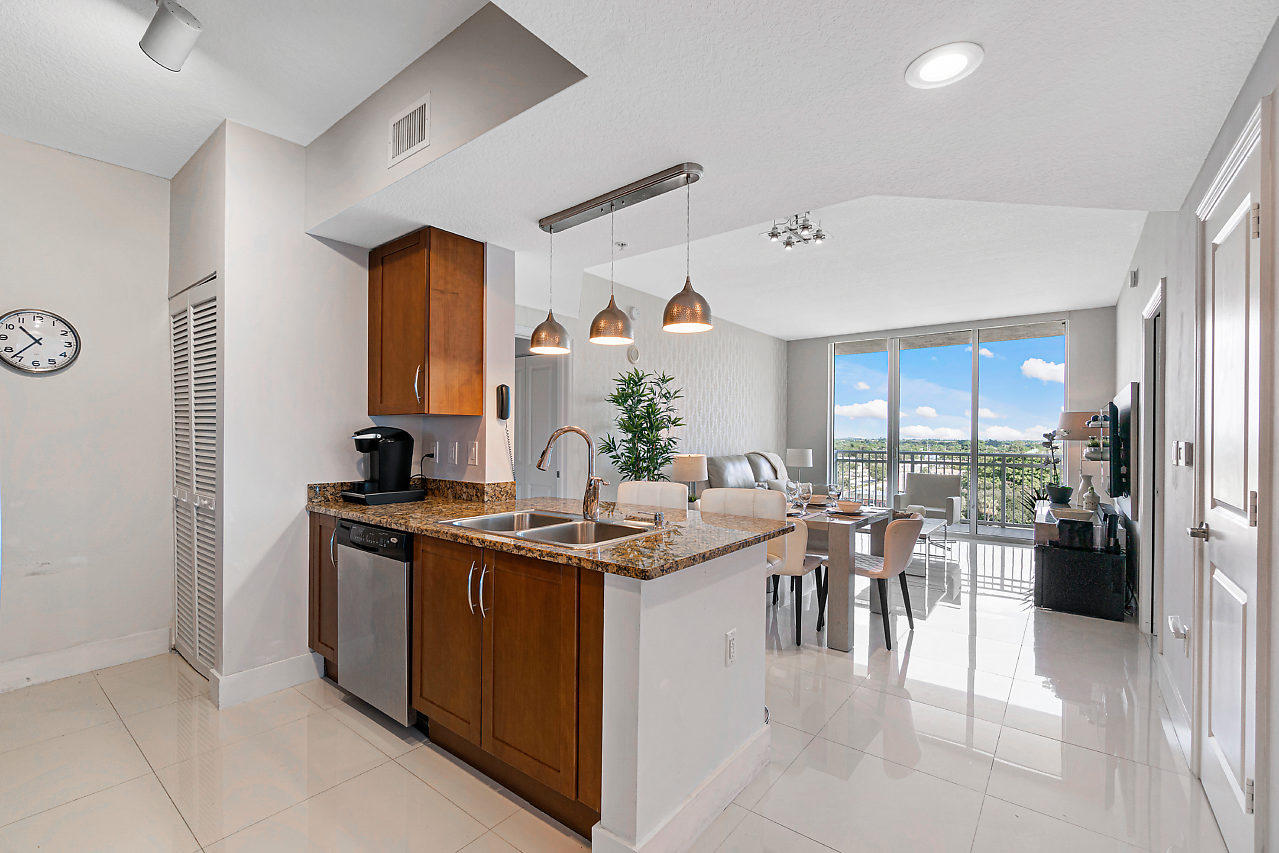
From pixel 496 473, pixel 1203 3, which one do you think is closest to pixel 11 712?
Answer: pixel 496 473

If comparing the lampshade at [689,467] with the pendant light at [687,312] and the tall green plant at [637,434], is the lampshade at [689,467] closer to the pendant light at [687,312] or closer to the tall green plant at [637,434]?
the tall green plant at [637,434]

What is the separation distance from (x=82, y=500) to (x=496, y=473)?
6.89ft

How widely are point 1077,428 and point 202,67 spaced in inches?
260

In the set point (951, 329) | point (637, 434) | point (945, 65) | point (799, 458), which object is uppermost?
point (951, 329)

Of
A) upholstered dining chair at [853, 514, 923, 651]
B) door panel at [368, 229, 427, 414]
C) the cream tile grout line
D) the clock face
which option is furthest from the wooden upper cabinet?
upholstered dining chair at [853, 514, 923, 651]

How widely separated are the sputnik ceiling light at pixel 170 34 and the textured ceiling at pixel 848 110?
0.73 m

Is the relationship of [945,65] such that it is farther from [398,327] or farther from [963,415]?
[963,415]

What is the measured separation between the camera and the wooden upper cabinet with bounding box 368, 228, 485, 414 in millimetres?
2822

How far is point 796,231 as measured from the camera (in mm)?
3982

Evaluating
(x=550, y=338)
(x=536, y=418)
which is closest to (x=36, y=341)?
(x=550, y=338)

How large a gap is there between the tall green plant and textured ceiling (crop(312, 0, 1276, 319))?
2.68 meters

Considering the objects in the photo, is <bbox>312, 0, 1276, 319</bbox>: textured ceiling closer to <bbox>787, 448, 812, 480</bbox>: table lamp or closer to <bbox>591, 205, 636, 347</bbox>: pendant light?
<bbox>591, 205, 636, 347</bbox>: pendant light

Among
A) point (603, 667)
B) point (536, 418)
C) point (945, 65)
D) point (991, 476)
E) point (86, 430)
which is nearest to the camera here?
point (945, 65)

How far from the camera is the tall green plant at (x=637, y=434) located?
5.24 m
